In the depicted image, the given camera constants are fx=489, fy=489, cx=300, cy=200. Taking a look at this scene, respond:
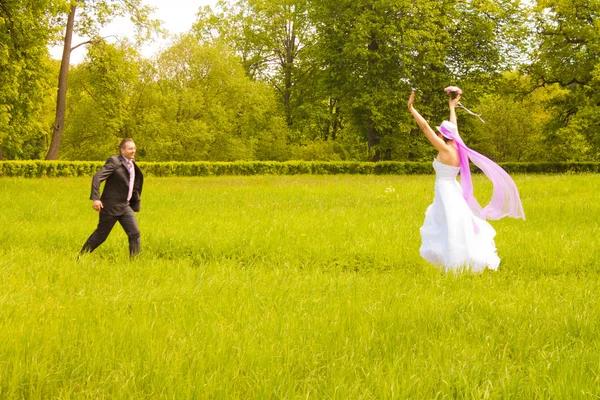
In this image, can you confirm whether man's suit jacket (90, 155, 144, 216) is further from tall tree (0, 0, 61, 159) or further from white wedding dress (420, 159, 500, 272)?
tall tree (0, 0, 61, 159)

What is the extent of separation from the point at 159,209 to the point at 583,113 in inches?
1097

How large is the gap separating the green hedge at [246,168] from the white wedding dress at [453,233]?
78.1 feet

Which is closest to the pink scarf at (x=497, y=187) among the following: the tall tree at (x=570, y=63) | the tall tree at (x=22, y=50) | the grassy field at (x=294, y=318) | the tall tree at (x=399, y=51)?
the grassy field at (x=294, y=318)

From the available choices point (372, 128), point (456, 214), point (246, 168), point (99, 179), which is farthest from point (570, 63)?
point (99, 179)

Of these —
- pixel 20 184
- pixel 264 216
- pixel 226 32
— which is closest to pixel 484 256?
pixel 264 216

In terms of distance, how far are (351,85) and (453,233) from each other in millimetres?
29630

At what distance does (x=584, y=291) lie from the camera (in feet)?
18.7

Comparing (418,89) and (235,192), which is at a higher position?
(418,89)

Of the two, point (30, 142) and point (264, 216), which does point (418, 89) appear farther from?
point (30, 142)

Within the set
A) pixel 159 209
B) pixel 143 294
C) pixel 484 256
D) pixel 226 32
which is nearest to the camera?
pixel 143 294

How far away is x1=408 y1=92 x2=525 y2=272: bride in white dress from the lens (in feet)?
22.4

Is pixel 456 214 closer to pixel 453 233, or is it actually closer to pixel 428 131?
pixel 453 233

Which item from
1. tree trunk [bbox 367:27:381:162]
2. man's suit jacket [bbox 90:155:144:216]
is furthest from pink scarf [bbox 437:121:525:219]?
A: tree trunk [bbox 367:27:381:162]

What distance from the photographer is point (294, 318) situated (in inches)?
177
